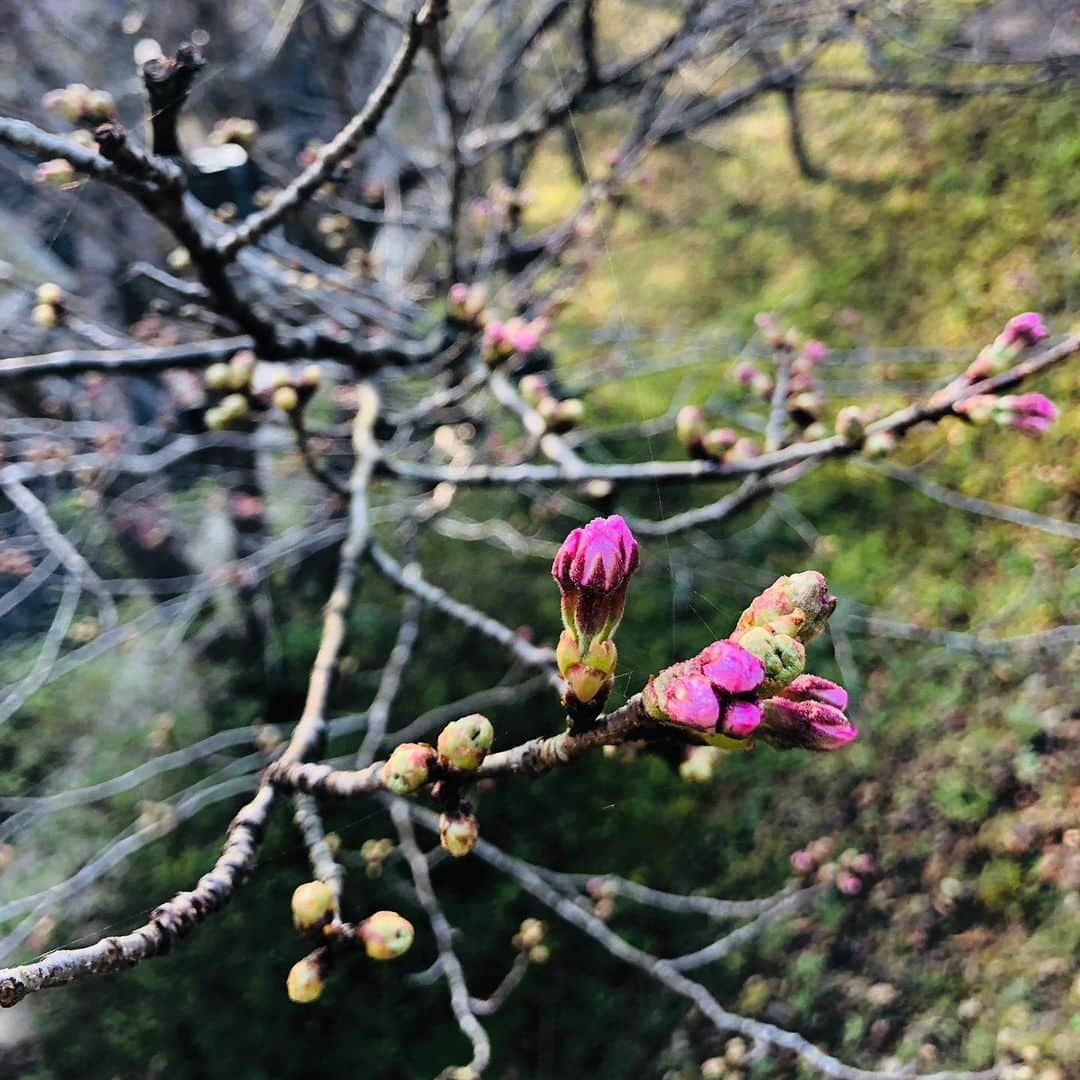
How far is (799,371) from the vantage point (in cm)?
139

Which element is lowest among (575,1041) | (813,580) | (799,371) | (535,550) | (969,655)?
(575,1041)

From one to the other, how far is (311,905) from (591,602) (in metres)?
0.37

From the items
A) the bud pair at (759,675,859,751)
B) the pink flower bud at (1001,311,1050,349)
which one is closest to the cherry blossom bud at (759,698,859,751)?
the bud pair at (759,675,859,751)

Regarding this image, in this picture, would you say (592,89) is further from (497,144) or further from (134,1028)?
(134,1028)

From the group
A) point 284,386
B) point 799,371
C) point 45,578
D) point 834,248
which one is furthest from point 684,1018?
point 834,248

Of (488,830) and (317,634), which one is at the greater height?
(317,634)

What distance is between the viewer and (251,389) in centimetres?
118

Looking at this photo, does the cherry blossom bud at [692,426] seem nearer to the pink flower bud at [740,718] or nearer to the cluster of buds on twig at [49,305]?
the pink flower bud at [740,718]

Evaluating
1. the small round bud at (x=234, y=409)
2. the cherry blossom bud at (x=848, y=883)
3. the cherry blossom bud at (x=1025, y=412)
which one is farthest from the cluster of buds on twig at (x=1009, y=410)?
the cherry blossom bud at (x=848, y=883)

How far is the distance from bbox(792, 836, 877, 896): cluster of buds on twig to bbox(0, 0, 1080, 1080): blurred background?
1.4 inches

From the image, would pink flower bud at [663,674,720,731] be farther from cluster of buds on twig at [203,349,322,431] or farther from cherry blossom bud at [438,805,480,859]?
cluster of buds on twig at [203,349,322,431]

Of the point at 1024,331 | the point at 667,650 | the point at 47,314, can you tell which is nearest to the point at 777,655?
the point at 1024,331

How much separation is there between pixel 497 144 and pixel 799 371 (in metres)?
1.37

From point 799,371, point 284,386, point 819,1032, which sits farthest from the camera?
point 819,1032
